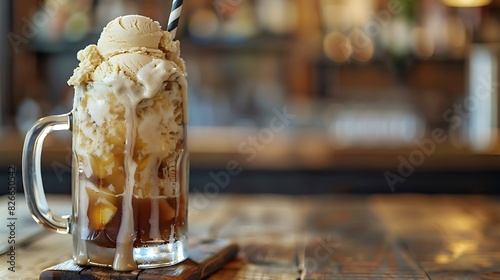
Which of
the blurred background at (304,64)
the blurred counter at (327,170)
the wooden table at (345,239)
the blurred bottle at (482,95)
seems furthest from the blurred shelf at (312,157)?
the wooden table at (345,239)

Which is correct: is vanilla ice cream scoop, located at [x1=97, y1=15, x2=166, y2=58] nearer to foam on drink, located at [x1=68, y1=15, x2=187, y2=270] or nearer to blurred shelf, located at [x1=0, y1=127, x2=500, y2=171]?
foam on drink, located at [x1=68, y1=15, x2=187, y2=270]

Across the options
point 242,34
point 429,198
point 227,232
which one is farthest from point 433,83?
point 227,232

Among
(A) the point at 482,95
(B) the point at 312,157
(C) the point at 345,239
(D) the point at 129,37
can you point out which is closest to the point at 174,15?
(D) the point at 129,37

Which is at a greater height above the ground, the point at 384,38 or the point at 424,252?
the point at 384,38

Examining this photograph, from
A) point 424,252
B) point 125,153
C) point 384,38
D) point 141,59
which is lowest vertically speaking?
point 424,252

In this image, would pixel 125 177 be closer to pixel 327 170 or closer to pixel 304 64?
pixel 327 170

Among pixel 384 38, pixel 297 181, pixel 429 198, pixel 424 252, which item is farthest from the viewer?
pixel 384 38

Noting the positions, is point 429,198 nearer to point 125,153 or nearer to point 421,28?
point 125,153
